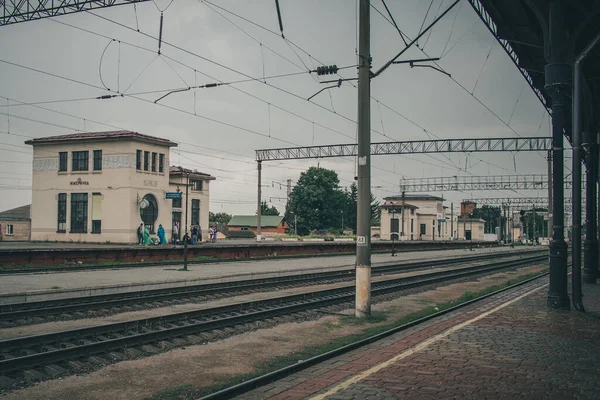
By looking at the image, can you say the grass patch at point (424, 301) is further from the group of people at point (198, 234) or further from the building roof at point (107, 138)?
the building roof at point (107, 138)

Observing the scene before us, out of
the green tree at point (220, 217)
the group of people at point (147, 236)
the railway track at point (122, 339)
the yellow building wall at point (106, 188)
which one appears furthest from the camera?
the green tree at point (220, 217)

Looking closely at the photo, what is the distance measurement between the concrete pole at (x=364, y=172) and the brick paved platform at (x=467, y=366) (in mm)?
1489

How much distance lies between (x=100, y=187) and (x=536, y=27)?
1416 inches

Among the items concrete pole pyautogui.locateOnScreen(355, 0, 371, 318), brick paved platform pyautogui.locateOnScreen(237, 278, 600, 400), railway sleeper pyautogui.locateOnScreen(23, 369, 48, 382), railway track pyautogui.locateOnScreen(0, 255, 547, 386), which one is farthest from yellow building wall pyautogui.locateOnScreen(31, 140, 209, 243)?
railway sleeper pyautogui.locateOnScreen(23, 369, 48, 382)

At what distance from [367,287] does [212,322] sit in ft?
11.0

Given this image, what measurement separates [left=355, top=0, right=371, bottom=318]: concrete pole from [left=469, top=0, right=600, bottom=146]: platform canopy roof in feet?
12.2

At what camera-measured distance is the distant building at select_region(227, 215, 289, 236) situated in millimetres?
108988

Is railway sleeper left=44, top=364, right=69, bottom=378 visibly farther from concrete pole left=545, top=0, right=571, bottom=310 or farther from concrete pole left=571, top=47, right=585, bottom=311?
concrete pole left=571, top=47, right=585, bottom=311

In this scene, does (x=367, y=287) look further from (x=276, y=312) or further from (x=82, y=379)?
(x=82, y=379)

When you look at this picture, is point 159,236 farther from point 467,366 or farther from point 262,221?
point 262,221

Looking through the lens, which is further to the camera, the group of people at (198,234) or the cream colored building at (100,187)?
the group of people at (198,234)

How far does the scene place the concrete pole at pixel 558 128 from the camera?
12.4m

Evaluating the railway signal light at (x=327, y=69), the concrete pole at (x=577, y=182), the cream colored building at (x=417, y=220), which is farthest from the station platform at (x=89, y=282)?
the cream colored building at (x=417, y=220)

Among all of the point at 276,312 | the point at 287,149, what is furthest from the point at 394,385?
the point at 287,149
